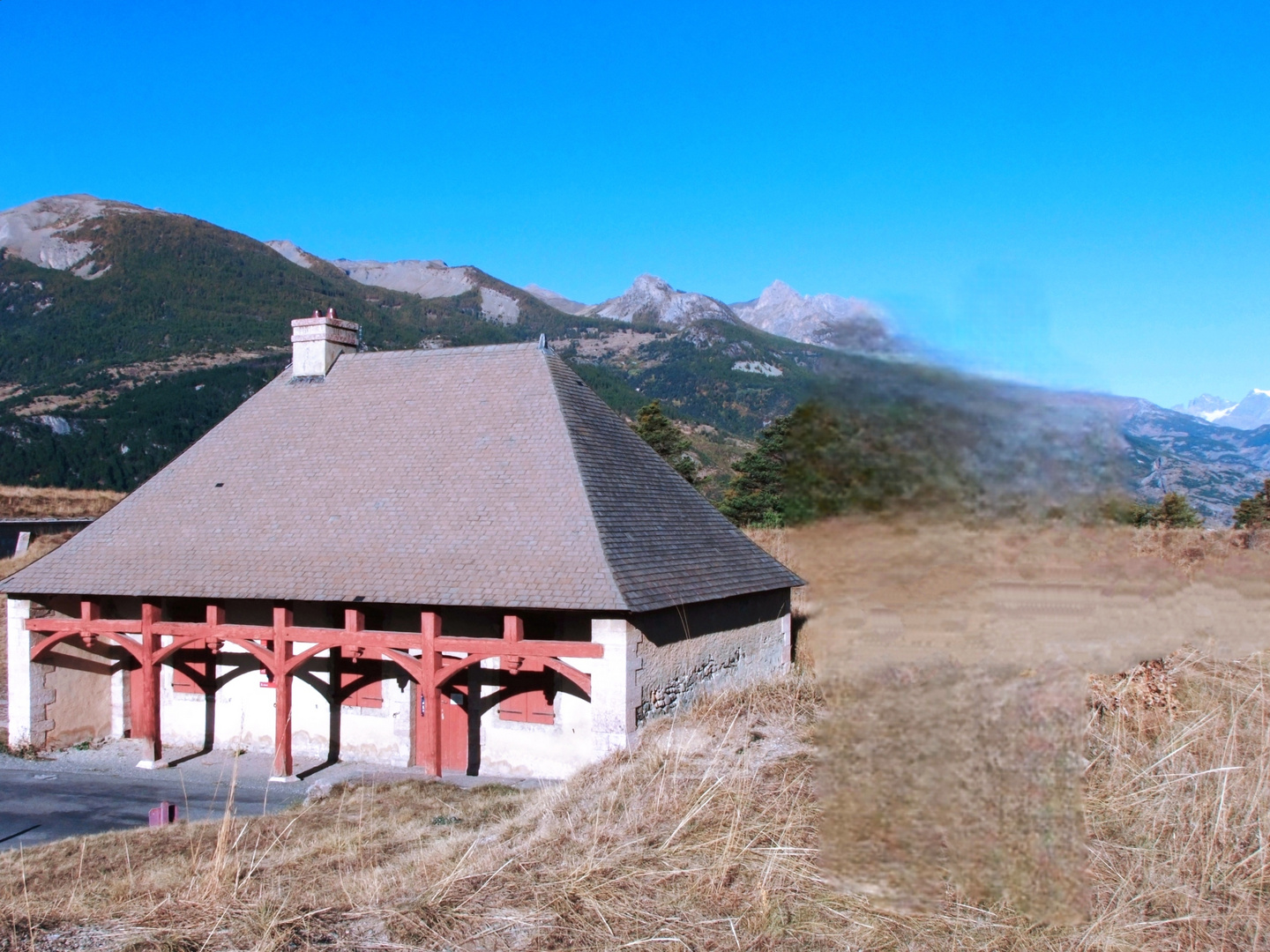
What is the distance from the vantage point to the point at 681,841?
5359mm

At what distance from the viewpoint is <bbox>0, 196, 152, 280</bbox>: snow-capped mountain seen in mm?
131250

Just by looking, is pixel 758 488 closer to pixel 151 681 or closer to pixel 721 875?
pixel 151 681

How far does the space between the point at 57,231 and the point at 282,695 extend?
15221 cm

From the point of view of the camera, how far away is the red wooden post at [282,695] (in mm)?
14367

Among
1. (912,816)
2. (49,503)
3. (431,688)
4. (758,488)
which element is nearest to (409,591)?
(431,688)

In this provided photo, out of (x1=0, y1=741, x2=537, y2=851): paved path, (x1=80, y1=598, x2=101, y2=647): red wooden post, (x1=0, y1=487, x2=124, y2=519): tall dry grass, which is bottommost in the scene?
(x1=0, y1=741, x2=537, y2=851): paved path

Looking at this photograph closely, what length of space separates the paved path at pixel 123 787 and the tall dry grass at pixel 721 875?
464 cm

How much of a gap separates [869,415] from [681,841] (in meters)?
3.50

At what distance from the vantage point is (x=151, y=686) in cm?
1553

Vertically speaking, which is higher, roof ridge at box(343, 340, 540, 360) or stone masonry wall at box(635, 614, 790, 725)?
roof ridge at box(343, 340, 540, 360)

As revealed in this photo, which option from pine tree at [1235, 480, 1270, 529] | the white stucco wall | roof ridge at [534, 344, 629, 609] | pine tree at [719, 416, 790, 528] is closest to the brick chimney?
roof ridge at [534, 344, 629, 609]

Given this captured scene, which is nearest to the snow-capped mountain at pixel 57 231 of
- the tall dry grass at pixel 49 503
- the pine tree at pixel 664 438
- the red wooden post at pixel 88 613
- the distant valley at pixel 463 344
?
the distant valley at pixel 463 344

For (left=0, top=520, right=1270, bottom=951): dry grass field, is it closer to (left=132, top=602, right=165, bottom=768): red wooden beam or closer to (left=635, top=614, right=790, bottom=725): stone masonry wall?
(left=635, top=614, right=790, bottom=725): stone masonry wall

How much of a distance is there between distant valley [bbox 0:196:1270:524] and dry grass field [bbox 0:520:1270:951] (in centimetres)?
28
